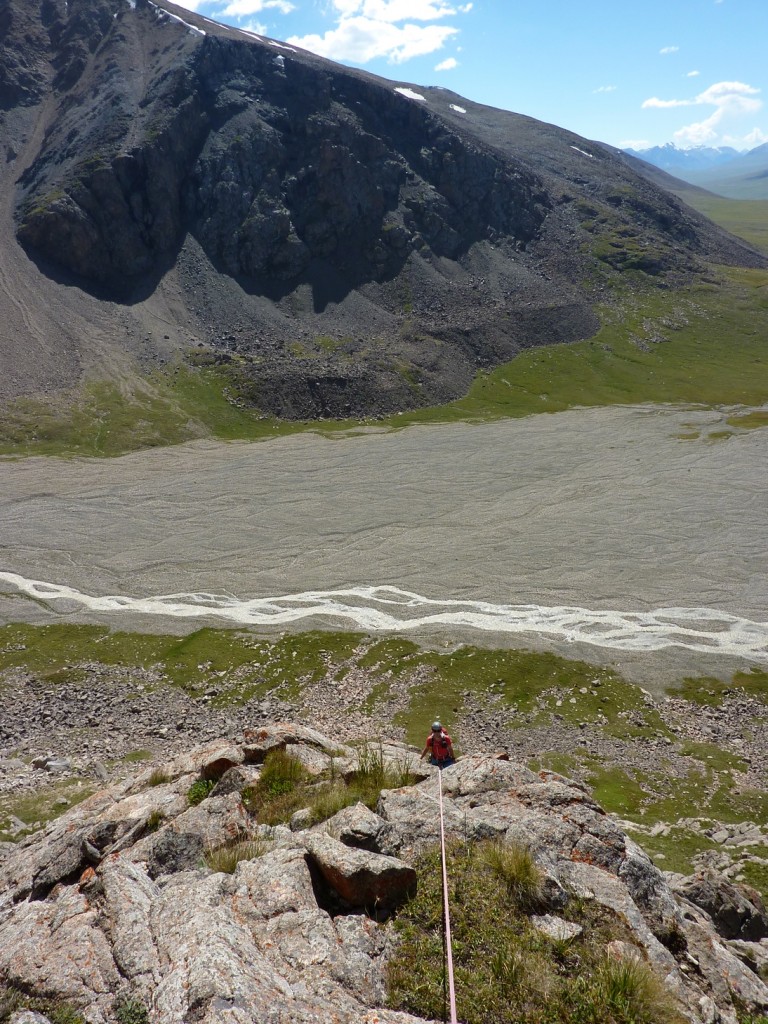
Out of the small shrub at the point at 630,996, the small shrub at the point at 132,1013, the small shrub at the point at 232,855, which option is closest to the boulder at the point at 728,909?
the small shrub at the point at 630,996

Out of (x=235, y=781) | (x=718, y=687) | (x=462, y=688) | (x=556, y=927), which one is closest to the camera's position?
(x=556, y=927)

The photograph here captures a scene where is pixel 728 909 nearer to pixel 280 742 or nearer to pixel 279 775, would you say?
pixel 279 775

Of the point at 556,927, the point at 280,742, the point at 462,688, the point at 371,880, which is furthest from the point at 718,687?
the point at 371,880

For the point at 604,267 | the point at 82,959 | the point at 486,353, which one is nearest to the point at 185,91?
the point at 486,353

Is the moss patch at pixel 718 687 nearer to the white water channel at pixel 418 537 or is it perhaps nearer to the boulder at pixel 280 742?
the white water channel at pixel 418 537

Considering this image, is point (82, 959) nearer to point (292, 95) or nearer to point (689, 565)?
point (689, 565)

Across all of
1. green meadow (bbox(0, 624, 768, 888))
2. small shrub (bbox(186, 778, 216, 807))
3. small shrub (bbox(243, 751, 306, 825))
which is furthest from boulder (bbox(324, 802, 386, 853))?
green meadow (bbox(0, 624, 768, 888))

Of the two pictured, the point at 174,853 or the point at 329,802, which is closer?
the point at 174,853
